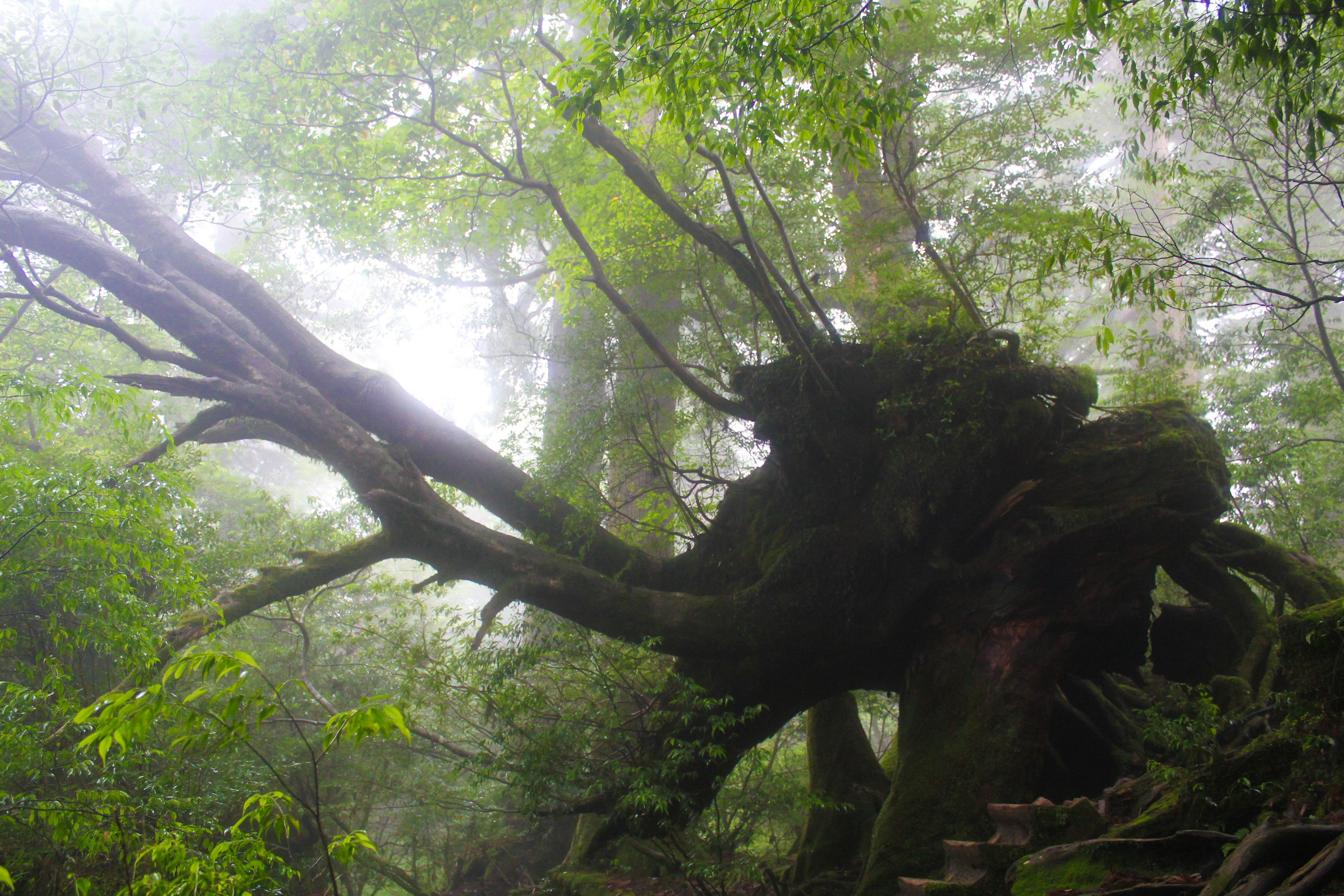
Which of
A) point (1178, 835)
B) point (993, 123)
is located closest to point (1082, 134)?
point (993, 123)

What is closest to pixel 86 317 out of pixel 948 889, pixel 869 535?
pixel 869 535

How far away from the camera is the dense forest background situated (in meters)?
3.74

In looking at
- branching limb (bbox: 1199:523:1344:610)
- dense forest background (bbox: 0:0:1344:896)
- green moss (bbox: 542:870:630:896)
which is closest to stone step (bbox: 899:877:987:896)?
dense forest background (bbox: 0:0:1344:896)

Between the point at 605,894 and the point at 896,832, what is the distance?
9.34 ft

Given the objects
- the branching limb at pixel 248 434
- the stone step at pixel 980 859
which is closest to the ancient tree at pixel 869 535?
the branching limb at pixel 248 434

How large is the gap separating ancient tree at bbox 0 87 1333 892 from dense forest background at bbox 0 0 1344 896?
10.5 inches

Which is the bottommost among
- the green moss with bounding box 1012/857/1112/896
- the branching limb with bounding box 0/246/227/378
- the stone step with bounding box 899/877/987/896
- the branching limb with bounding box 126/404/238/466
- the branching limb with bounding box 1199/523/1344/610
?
the stone step with bounding box 899/877/987/896

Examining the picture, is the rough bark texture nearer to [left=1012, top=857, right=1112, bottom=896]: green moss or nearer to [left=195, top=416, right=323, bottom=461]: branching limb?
[left=1012, top=857, right=1112, bottom=896]: green moss

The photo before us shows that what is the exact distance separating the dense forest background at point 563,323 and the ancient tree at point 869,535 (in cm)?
27

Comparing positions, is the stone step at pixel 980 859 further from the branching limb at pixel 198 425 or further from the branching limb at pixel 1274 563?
the branching limb at pixel 198 425

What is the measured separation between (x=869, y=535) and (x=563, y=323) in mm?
3969

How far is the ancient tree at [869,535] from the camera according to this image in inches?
190

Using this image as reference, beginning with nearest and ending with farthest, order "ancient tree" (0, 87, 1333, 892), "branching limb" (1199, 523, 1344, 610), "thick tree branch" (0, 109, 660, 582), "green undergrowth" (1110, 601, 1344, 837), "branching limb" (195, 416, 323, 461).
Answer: "green undergrowth" (1110, 601, 1344, 837) → "ancient tree" (0, 87, 1333, 892) → "thick tree branch" (0, 109, 660, 582) → "branching limb" (1199, 523, 1344, 610) → "branching limb" (195, 416, 323, 461)

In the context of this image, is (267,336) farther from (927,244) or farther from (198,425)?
(927,244)
